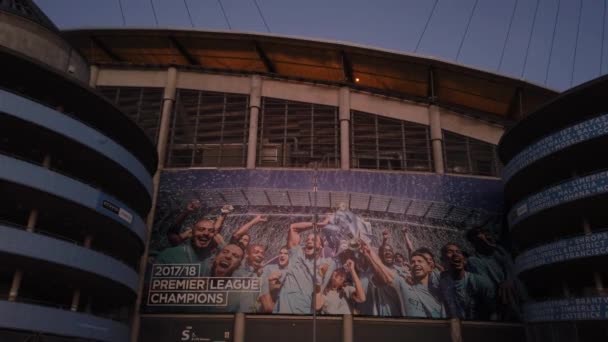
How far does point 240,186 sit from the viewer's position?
141 ft

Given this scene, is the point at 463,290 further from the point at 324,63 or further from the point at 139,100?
the point at 139,100

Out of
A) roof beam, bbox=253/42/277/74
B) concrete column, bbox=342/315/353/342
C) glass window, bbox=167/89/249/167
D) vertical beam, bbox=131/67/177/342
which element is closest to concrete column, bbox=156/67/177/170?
vertical beam, bbox=131/67/177/342

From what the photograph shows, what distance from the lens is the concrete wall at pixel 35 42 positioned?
35094mm

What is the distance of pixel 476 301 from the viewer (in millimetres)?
39594

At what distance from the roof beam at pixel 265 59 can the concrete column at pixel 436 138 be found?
15765 mm

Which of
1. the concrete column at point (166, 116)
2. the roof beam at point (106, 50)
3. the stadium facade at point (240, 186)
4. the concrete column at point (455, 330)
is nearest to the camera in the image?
the stadium facade at point (240, 186)

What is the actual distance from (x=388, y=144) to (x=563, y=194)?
55.3 ft

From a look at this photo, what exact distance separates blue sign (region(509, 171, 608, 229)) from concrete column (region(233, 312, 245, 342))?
20424mm

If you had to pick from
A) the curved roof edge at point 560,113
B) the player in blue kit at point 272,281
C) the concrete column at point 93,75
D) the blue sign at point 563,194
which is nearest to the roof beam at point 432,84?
the curved roof edge at point 560,113

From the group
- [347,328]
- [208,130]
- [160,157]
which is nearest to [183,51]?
[208,130]

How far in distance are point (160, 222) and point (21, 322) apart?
1593 centimetres

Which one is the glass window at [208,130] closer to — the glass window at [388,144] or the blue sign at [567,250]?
the glass window at [388,144]

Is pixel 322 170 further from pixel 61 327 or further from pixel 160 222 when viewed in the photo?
pixel 61 327

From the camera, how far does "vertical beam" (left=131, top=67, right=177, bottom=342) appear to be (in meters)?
39.0
